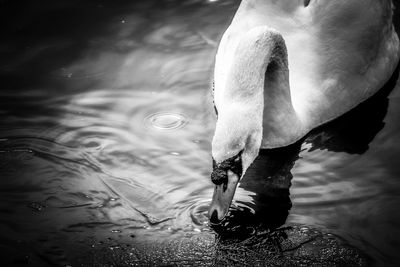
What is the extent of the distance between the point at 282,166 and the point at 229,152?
1651 mm

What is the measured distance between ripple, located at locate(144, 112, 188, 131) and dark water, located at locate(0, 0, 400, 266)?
12mm

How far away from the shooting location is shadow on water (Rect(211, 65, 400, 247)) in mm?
6117

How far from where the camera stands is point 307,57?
746cm

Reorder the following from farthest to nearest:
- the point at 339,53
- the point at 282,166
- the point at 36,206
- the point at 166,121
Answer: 1. the point at 166,121
2. the point at 339,53
3. the point at 282,166
4. the point at 36,206

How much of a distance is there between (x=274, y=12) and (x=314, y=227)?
9.01 ft

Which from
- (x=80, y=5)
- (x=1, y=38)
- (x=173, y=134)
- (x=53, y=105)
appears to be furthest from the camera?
(x=80, y=5)

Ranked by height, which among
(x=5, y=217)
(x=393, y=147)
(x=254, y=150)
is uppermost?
(x=254, y=150)

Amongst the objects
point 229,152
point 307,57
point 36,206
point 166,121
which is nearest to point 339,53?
point 307,57

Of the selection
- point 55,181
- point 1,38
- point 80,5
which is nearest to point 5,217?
point 55,181

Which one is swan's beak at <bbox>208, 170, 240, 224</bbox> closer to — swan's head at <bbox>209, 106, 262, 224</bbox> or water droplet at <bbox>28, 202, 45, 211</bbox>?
swan's head at <bbox>209, 106, 262, 224</bbox>

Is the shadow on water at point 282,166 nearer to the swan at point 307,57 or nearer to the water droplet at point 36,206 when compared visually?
the swan at point 307,57

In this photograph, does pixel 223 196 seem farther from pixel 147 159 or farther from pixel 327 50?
pixel 327 50

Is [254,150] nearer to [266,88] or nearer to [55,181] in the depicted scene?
[266,88]

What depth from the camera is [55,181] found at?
6.91 metres
